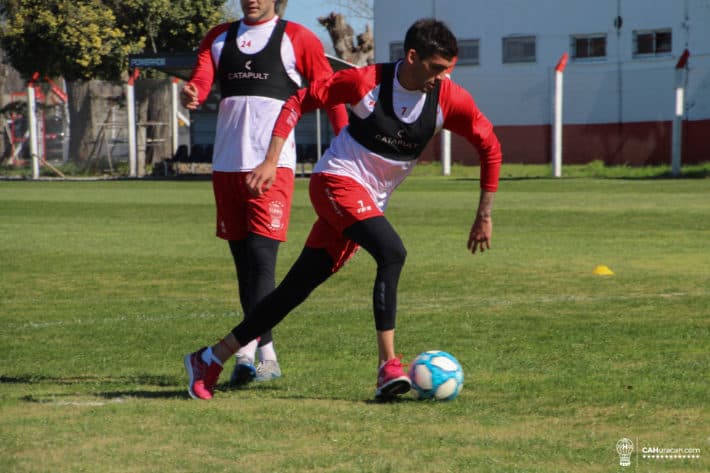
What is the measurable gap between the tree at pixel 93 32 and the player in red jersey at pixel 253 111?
3398cm

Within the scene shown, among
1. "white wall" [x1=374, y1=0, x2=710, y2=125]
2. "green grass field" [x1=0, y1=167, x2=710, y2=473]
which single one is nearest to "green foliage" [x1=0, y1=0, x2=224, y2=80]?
"white wall" [x1=374, y1=0, x2=710, y2=125]

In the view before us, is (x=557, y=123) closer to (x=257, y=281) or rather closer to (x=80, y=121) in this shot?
(x=80, y=121)

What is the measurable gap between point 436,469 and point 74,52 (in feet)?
123

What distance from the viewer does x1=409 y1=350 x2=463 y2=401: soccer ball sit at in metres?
5.56

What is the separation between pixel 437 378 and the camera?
18.2ft

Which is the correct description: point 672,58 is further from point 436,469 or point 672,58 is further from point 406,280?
point 436,469

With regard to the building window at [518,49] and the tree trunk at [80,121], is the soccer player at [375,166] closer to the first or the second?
the tree trunk at [80,121]

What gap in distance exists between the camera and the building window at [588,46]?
43500 millimetres

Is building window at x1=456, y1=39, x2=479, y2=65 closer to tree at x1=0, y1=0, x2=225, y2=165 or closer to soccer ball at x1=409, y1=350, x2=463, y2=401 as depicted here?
Answer: tree at x1=0, y1=0, x2=225, y2=165

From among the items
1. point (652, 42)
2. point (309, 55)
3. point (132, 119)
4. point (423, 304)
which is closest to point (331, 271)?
point (309, 55)

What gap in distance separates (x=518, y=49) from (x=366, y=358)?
39646mm

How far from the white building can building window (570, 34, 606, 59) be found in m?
0.04

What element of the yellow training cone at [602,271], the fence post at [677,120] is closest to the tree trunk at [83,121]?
the fence post at [677,120]

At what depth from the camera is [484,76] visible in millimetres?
45969
